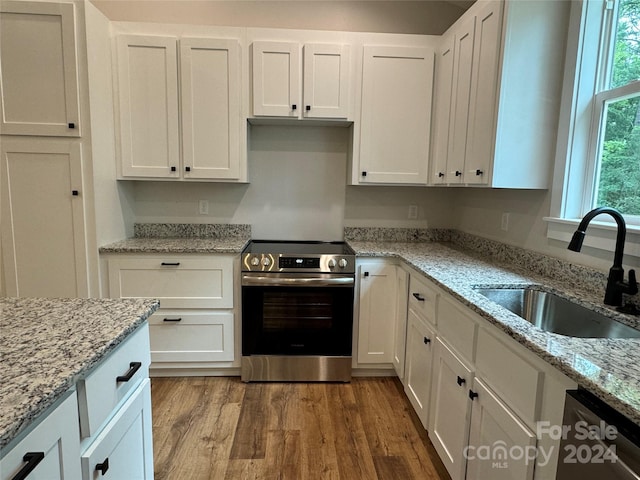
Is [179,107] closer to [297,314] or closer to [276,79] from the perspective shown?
[276,79]

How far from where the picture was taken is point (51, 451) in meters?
0.76

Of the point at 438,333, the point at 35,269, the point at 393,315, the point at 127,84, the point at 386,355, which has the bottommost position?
the point at 386,355

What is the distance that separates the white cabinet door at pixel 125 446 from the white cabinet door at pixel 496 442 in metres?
1.15

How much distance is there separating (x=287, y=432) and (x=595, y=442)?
159cm

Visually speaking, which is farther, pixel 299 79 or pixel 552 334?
pixel 299 79

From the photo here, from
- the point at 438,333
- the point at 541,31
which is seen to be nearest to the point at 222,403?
the point at 438,333

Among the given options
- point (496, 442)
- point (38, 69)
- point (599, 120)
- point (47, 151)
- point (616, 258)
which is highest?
point (38, 69)

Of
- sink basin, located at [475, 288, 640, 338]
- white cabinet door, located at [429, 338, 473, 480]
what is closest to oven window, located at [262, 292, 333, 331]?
white cabinet door, located at [429, 338, 473, 480]

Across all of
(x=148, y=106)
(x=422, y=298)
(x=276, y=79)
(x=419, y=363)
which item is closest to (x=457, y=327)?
(x=422, y=298)

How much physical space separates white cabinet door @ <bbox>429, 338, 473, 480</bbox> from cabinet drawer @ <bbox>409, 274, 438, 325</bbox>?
0.58 feet

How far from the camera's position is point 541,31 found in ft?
6.13

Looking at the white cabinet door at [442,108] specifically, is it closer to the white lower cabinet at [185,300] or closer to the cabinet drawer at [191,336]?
the white lower cabinet at [185,300]

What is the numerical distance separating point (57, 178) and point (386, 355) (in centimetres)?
237

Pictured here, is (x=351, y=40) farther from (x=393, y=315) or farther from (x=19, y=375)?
(x=19, y=375)
